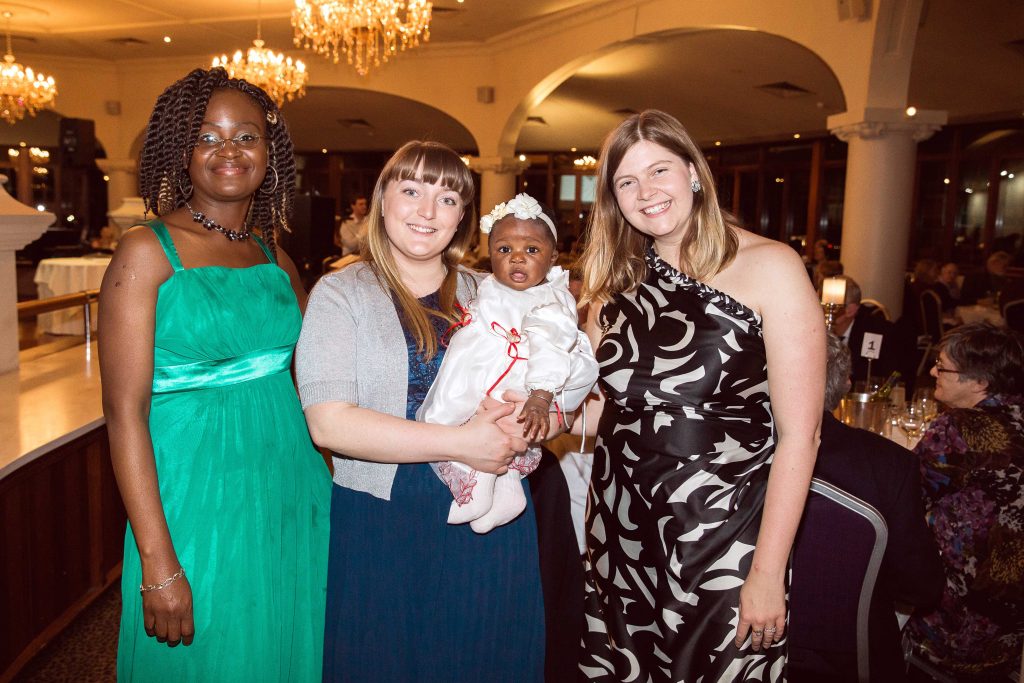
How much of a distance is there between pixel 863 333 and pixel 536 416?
4.09m

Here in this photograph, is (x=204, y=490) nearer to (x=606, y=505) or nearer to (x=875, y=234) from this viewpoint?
(x=606, y=505)

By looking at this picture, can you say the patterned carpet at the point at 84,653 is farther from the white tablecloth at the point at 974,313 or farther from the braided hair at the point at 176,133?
the white tablecloth at the point at 974,313

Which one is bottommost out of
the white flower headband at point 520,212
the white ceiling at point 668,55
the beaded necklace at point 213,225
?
the beaded necklace at point 213,225

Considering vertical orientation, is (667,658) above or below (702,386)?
below

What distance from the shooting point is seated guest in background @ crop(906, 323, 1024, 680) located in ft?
8.32

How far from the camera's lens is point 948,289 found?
382 inches

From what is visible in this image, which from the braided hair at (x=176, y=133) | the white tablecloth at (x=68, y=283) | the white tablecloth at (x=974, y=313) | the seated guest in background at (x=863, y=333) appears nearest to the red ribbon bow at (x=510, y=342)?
the braided hair at (x=176, y=133)

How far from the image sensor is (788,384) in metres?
1.58

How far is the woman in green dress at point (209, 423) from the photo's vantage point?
5.16 feet

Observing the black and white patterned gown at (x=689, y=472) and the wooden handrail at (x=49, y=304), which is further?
the wooden handrail at (x=49, y=304)

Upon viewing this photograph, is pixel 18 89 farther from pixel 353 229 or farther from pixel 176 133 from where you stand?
pixel 176 133

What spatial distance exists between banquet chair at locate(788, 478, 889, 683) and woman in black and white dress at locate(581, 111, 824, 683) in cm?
39

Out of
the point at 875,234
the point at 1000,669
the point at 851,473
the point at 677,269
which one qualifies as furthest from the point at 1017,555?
the point at 875,234

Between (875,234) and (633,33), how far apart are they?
4.02 metres
